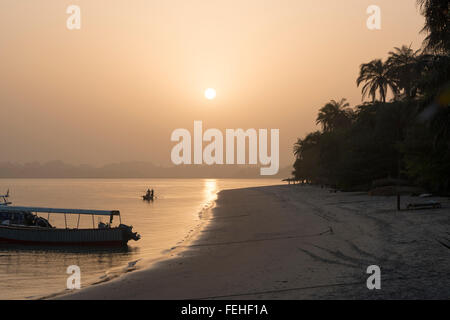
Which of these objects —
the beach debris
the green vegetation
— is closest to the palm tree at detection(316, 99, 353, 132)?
the green vegetation

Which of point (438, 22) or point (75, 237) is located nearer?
point (438, 22)

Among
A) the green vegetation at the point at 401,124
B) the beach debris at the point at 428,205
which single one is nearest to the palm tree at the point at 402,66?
the green vegetation at the point at 401,124

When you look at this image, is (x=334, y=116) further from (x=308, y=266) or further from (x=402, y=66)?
(x=308, y=266)

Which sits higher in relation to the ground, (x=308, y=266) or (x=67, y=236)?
(x=308, y=266)

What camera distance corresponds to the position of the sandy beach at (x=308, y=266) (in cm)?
1229

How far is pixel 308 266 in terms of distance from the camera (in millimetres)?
15922

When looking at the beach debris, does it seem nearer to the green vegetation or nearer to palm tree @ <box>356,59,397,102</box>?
the green vegetation

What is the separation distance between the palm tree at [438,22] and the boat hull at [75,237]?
2311 centimetres

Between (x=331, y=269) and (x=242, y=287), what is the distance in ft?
12.2

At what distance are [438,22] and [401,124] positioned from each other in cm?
3984

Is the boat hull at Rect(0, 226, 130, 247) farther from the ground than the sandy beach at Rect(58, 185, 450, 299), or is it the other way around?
the sandy beach at Rect(58, 185, 450, 299)

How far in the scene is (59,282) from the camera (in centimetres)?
1859

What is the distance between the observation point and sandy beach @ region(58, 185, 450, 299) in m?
12.3

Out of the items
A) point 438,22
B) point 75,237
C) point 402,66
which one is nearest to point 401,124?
point 402,66
